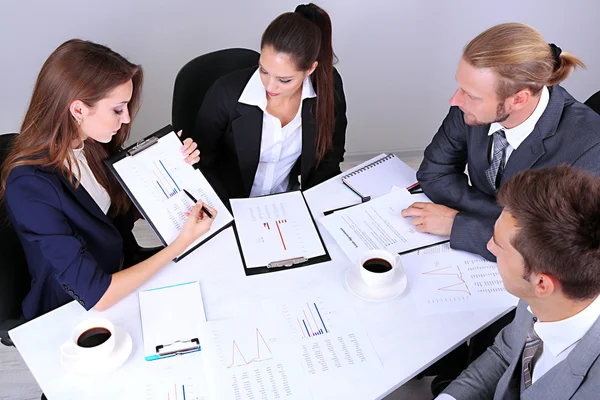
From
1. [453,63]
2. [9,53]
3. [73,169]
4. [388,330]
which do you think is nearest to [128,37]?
[9,53]

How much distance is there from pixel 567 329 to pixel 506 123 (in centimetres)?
79

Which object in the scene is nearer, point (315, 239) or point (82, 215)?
point (82, 215)

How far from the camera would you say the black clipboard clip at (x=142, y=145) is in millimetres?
1748

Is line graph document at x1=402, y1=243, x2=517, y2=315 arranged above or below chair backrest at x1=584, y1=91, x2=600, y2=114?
below

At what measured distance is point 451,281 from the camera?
1.71 m

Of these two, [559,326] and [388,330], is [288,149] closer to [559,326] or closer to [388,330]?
[388,330]

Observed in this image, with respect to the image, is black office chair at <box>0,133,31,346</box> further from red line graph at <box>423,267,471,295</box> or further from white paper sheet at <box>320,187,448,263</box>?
red line graph at <box>423,267,471,295</box>

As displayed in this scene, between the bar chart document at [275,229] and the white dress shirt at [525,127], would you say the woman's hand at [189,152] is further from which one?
the white dress shirt at [525,127]

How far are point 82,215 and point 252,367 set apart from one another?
0.65m

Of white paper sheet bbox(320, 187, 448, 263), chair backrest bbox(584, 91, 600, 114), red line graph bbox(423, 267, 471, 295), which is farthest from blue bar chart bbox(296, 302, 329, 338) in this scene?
chair backrest bbox(584, 91, 600, 114)

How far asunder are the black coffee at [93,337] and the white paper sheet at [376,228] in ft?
2.30

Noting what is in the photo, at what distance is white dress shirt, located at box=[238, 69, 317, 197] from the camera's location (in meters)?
2.15

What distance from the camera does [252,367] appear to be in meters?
1.45

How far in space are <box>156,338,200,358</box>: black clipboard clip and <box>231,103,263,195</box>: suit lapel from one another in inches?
36.1
